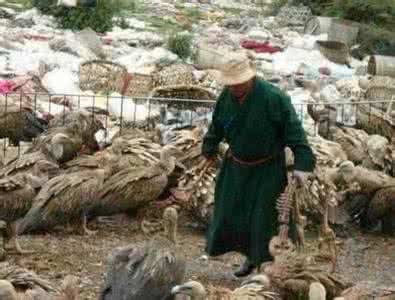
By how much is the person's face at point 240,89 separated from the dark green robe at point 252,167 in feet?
0.15

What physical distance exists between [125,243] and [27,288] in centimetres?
274

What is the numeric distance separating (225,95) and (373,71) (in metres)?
10.5

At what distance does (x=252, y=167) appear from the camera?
7.94m

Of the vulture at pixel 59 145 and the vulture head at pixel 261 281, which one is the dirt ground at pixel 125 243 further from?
the vulture head at pixel 261 281

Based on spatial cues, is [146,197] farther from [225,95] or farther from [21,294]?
[21,294]

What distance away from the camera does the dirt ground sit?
26.9 ft

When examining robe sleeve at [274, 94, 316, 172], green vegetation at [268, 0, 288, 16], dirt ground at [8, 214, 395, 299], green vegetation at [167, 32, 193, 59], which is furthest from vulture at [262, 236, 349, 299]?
green vegetation at [268, 0, 288, 16]

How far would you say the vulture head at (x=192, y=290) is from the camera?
6395 millimetres

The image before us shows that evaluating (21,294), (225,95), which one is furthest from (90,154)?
(21,294)

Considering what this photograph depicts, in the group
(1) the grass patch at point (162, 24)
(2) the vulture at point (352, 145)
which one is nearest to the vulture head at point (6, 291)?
(2) the vulture at point (352, 145)

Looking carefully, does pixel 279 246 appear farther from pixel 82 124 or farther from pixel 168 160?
pixel 82 124

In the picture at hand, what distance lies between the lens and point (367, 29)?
2205 centimetres

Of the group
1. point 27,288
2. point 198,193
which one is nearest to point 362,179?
point 198,193

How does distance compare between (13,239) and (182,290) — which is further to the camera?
(13,239)
